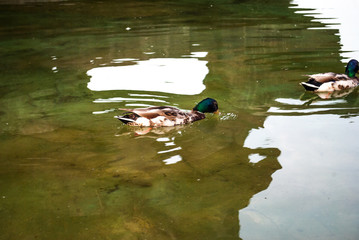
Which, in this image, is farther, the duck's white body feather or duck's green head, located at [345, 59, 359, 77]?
duck's green head, located at [345, 59, 359, 77]

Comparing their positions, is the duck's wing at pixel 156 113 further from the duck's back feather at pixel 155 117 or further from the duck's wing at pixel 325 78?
the duck's wing at pixel 325 78

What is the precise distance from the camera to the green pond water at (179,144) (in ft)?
16.4

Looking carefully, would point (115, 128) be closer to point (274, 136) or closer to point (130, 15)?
point (274, 136)

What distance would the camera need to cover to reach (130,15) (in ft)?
58.3

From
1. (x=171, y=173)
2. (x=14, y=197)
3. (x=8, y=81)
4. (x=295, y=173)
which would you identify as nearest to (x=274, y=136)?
(x=295, y=173)

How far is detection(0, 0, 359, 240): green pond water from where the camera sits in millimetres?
5000

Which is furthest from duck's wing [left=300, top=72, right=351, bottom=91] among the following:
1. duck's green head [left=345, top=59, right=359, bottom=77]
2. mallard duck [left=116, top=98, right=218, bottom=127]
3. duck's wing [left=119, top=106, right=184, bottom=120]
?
duck's wing [left=119, top=106, right=184, bottom=120]

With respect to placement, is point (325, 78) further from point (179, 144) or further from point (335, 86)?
point (179, 144)

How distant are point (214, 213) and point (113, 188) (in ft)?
3.81

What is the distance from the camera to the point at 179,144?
22.2ft

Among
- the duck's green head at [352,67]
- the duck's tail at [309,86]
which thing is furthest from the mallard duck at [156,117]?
the duck's green head at [352,67]

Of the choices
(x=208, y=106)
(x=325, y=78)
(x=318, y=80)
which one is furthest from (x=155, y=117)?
(x=325, y=78)

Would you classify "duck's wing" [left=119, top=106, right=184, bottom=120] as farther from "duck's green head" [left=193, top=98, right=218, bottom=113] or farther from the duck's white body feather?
the duck's white body feather

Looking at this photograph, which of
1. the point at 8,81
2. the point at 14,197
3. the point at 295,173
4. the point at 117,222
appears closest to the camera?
the point at 117,222
